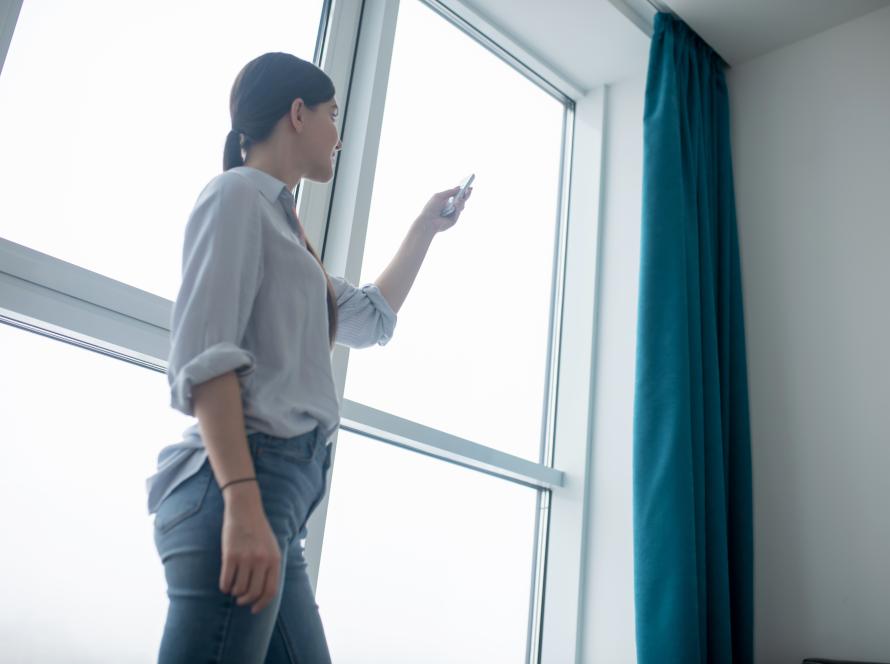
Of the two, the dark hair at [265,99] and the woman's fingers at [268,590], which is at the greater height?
the dark hair at [265,99]

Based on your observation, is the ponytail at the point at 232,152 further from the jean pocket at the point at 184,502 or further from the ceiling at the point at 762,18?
the ceiling at the point at 762,18

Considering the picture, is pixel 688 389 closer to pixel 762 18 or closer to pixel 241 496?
pixel 762 18

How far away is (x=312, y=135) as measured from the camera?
1121mm

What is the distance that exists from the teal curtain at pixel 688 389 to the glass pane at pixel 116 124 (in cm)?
115

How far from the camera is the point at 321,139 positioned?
113 cm

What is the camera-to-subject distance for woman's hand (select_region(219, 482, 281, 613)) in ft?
2.50

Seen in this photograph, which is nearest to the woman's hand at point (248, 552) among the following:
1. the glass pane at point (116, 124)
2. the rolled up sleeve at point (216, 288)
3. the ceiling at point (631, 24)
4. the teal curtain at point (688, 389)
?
the rolled up sleeve at point (216, 288)

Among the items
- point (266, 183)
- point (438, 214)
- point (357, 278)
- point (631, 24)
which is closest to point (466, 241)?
point (357, 278)

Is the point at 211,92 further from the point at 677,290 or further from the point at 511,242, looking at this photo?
the point at 677,290

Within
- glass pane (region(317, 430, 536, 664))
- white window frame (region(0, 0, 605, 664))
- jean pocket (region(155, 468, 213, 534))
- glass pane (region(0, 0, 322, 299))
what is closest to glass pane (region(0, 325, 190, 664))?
white window frame (region(0, 0, 605, 664))

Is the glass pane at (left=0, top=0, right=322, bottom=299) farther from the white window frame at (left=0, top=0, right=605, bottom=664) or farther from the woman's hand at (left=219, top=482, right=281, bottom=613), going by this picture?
the woman's hand at (left=219, top=482, right=281, bottom=613)

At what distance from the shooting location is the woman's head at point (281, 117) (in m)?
1.08

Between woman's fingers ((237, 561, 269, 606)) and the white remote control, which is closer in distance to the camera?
woman's fingers ((237, 561, 269, 606))

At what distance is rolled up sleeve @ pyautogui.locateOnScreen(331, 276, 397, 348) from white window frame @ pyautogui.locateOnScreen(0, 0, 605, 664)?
43cm
